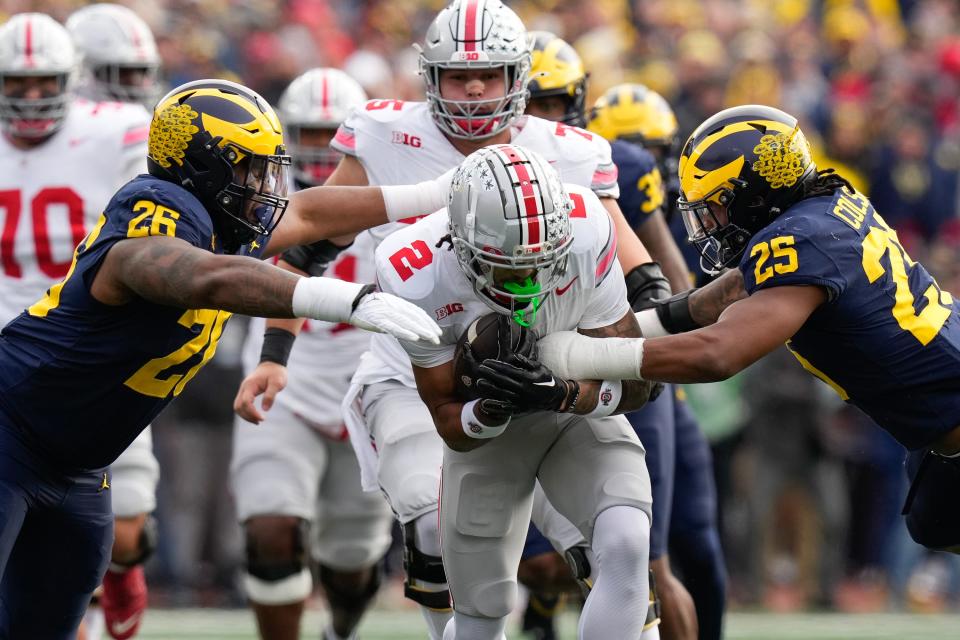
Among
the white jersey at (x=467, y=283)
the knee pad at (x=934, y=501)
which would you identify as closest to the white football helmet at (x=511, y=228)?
the white jersey at (x=467, y=283)

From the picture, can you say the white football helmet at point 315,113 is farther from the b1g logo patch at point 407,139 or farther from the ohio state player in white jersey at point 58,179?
the b1g logo patch at point 407,139

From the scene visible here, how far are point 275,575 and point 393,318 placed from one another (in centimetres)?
255

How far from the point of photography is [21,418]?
14.8 feet

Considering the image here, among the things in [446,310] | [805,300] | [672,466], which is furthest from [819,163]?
[446,310]

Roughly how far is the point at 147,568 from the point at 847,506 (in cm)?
403

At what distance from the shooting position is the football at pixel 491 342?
4348mm

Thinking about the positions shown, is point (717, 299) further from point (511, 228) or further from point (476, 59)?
point (476, 59)

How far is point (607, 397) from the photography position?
4.48 metres

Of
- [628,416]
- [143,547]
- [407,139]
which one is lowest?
[143,547]

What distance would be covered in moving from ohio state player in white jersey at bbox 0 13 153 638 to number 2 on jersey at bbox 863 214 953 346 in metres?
3.10

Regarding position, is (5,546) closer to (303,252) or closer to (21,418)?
(21,418)

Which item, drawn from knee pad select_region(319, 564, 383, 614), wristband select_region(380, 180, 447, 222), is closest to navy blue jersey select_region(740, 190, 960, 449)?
wristband select_region(380, 180, 447, 222)

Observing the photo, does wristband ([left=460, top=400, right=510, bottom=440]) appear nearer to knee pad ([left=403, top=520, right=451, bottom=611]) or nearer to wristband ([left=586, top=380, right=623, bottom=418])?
wristband ([left=586, top=380, right=623, bottom=418])

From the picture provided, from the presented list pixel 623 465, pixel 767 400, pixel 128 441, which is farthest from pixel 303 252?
pixel 767 400
